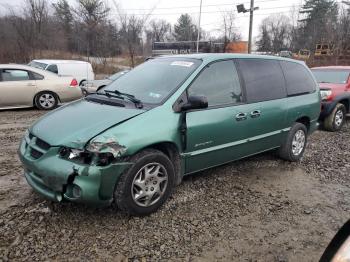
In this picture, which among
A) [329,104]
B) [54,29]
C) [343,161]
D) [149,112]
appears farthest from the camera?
[54,29]

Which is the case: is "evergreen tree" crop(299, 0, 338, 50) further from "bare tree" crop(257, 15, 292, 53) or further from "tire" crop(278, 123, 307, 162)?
"tire" crop(278, 123, 307, 162)

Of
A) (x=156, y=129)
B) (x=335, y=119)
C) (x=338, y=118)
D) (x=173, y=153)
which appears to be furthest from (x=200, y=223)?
(x=338, y=118)

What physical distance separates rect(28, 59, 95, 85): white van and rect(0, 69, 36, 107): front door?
450 cm

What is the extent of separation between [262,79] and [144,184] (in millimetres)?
2473

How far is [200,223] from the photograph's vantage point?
140 inches

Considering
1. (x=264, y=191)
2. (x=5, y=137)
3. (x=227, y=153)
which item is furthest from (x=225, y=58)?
(x=5, y=137)

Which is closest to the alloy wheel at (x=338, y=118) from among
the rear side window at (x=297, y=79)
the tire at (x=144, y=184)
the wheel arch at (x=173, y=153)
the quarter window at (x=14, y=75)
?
the rear side window at (x=297, y=79)

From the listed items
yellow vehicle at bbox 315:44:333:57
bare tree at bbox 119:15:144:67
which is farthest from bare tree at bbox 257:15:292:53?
bare tree at bbox 119:15:144:67

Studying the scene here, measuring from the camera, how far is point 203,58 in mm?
4246

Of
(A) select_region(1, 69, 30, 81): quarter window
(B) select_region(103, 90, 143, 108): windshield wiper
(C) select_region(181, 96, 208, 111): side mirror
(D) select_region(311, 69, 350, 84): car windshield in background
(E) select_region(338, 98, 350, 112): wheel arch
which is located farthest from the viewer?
(A) select_region(1, 69, 30, 81): quarter window

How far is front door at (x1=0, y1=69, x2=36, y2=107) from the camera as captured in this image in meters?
9.22

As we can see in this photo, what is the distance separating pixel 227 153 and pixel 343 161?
2.78m

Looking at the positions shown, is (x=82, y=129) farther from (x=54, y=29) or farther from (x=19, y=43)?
(x=54, y=29)

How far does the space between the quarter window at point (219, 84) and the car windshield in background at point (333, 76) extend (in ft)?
18.7
